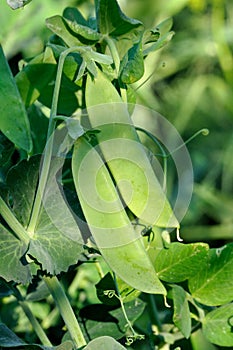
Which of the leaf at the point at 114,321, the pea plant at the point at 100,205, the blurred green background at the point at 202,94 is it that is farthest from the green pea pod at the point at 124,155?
the blurred green background at the point at 202,94

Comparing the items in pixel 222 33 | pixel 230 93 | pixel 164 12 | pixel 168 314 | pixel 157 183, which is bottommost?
pixel 230 93

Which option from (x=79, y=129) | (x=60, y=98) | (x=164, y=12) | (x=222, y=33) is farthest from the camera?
(x=222, y=33)

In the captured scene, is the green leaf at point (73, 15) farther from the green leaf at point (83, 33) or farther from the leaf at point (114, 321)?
the leaf at point (114, 321)

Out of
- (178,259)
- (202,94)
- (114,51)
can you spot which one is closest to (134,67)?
(114,51)

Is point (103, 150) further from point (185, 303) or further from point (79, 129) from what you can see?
point (185, 303)

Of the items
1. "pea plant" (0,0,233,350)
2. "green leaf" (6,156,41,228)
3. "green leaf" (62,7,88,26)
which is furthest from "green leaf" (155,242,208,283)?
"green leaf" (62,7,88,26)

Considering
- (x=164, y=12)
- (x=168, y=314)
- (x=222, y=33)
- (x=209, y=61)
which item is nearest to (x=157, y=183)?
(x=168, y=314)

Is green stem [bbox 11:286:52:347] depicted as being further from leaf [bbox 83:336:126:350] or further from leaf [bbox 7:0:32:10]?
leaf [bbox 7:0:32:10]
